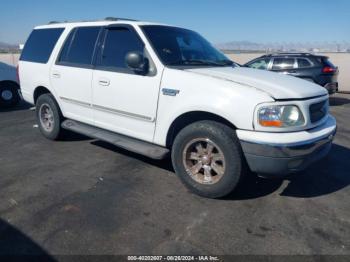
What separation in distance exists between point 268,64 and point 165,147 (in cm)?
854

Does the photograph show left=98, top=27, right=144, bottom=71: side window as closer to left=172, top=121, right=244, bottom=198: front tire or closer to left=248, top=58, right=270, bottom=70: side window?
left=172, top=121, right=244, bottom=198: front tire

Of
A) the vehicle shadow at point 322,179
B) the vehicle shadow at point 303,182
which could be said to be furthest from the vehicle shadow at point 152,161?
the vehicle shadow at point 322,179

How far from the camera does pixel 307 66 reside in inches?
425

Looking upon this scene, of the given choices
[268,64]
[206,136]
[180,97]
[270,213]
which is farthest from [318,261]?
[268,64]

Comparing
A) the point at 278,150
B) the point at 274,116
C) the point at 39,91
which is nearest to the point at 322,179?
the point at 278,150

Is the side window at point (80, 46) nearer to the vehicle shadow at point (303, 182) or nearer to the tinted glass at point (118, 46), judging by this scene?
the tinted glass at point (118, 46)

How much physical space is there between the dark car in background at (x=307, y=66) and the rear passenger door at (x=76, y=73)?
272 inches

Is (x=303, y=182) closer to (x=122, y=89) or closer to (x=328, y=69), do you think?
(x=122, y=89)

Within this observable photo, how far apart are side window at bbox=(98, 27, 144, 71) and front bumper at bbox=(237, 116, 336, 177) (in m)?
1.86

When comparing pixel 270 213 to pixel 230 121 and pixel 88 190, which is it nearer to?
pixel 230 121

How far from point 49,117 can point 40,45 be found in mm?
1271

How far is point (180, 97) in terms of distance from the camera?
3641 millimetres

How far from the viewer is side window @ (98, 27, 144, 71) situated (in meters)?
4.21

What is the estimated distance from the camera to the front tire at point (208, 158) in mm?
3363
